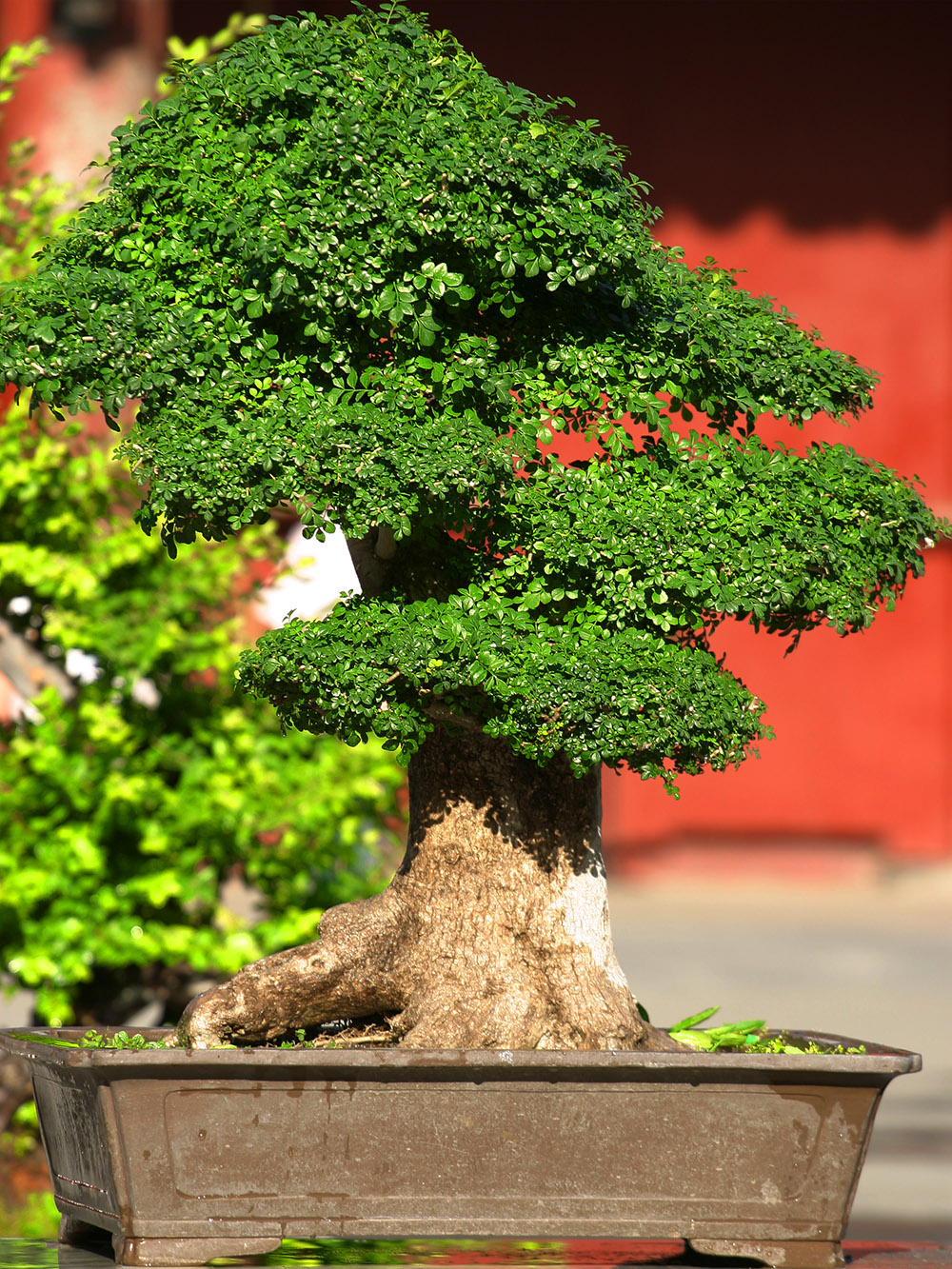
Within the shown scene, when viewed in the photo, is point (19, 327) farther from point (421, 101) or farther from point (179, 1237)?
point (179, 1237)

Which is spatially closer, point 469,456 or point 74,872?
point 469,456

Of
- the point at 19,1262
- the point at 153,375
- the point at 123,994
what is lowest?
the point at 19,1262

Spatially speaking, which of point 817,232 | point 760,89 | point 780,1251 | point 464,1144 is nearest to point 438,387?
point 464,1144

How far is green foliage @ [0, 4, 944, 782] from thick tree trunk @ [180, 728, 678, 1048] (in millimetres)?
291

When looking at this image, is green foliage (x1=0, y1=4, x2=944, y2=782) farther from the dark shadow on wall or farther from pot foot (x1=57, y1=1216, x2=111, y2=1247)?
the dark shadow on wall

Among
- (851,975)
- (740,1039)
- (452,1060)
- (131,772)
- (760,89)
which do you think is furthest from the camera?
(760,89)

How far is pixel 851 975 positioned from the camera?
7.54 metres

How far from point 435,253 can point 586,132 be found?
1.21ft

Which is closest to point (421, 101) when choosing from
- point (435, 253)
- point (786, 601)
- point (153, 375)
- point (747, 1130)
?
point (435, 253)

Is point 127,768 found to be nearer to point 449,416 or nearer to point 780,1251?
point 449,416

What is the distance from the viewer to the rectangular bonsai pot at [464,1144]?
280 cm

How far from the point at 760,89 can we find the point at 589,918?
7.26 meters

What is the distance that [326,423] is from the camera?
280 centimetres

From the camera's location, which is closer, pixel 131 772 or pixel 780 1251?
pixel 780 1251
